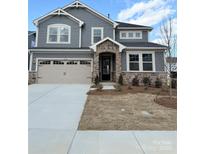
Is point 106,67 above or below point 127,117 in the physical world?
above

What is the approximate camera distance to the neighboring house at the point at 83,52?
15602mm

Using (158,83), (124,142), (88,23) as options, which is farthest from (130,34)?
(124,142)

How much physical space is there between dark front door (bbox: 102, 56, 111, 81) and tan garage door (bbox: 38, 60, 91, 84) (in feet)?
→ 6.11

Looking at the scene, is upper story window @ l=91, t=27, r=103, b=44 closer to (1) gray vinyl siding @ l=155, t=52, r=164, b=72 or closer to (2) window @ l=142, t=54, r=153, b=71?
(2) window @ l=142, t=54, r=153, b=71

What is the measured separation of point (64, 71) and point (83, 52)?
2.19 m

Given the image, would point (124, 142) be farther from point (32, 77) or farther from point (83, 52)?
point (32, 77)

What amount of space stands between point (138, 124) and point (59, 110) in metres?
2.94

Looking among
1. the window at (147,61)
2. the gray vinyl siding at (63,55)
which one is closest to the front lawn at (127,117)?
the window at (147,61)

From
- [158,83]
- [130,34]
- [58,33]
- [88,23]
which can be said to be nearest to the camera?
[158,83]

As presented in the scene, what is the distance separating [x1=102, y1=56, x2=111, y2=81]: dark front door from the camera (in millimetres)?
17391

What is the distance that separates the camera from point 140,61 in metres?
15.8

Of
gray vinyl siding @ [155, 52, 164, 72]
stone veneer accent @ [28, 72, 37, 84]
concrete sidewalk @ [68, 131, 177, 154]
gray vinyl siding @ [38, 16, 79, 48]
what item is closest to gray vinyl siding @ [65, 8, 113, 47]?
gray vinyl siding @ [38, 16, 79, 48]
